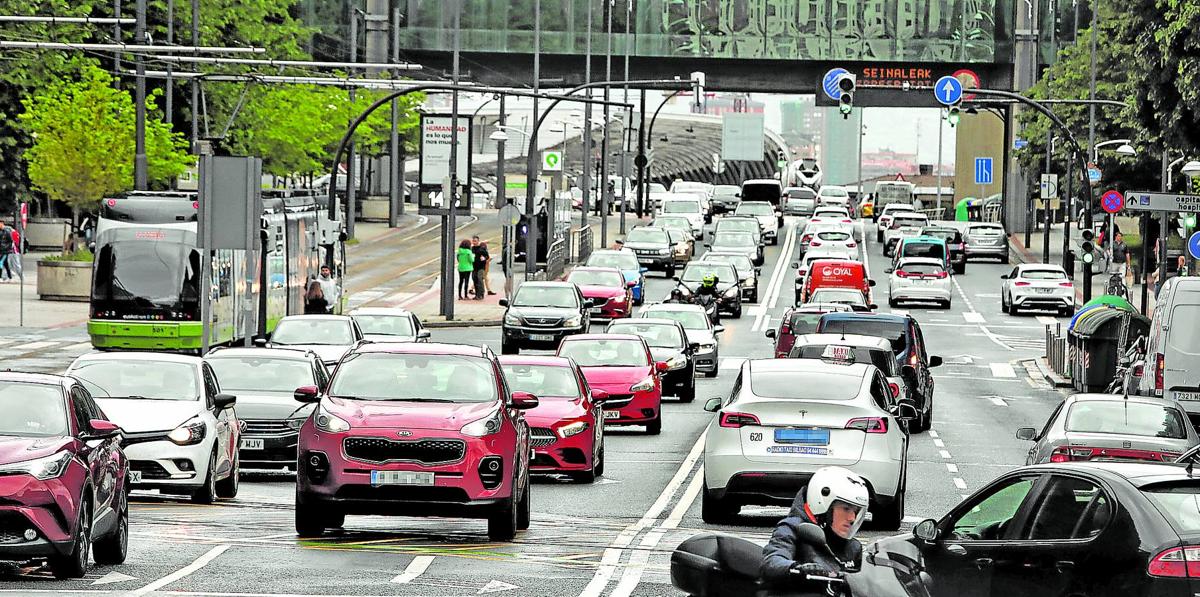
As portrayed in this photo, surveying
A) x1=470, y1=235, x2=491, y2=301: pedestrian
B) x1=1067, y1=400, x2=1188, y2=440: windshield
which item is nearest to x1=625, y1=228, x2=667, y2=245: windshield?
x1=470, y1=235, x2=491, y2=301: pedestrian

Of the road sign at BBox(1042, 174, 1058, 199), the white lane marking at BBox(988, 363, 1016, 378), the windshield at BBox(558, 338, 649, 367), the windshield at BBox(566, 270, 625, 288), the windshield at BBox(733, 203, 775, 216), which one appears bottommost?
the white lane marking at BBox(988, 363, 1016, 378)

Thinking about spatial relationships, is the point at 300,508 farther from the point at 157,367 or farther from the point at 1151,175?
the point at 1151,175

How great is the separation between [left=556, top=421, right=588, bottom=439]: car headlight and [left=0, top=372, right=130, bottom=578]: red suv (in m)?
7.77

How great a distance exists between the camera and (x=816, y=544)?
8258 mm

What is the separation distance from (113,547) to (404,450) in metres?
2.46

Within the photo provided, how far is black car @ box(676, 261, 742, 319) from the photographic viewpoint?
57.2 m

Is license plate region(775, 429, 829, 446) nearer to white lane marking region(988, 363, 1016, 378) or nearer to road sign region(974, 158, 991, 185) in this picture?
white lane marking region(988, 363, 1016, 378)

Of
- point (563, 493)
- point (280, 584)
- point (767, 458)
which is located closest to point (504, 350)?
point (563, 493)

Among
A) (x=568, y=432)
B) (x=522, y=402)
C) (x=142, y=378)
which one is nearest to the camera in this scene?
(x=522, y=402)

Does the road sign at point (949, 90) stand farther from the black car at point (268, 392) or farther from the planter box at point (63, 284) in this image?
the black car at point (268, 392)

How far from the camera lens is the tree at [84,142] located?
54438mm

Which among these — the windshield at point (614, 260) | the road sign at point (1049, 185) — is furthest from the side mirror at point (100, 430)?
the road sign at point (1049, 185)

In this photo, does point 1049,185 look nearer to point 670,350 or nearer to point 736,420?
point 670,350

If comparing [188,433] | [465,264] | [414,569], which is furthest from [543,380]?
[465,264]
